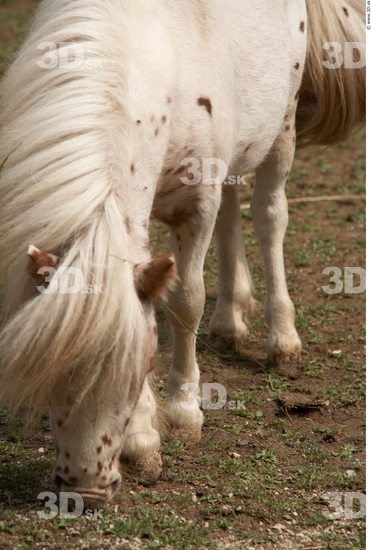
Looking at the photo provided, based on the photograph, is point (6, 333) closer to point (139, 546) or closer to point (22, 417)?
point (139, 546)

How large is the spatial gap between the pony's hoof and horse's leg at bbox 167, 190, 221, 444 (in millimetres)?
880

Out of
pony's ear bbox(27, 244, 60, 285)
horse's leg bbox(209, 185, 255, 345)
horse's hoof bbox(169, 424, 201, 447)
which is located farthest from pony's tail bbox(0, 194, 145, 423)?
horse's leg bbox(209, 185, 255, 345)

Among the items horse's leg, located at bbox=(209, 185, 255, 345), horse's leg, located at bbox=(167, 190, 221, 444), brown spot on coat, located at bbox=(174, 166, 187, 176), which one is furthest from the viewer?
horse's leg, located at bbox=(209, 185, 255, 345)

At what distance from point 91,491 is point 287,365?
2208 mm

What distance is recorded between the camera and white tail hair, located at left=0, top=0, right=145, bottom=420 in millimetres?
2848

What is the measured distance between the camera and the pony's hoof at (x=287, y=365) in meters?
5.10

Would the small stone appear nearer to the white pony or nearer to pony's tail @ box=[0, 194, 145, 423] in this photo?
the white pony

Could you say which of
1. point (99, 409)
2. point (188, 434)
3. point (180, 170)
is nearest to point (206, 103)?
point (180, 170)

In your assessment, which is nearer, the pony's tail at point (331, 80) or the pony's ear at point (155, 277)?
the pony's ear at point (155, 277)

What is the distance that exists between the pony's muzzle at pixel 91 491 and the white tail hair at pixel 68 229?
282mm

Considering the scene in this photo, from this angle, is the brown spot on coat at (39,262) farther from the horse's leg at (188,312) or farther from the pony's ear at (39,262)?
the horse's leg at (188,312)

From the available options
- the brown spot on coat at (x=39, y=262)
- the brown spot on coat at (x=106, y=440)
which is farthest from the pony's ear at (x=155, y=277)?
the brown spot on coat at (x=106, y=440)

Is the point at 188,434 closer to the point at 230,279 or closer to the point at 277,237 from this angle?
the point at 230,279

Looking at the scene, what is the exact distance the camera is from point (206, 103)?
3785mm
